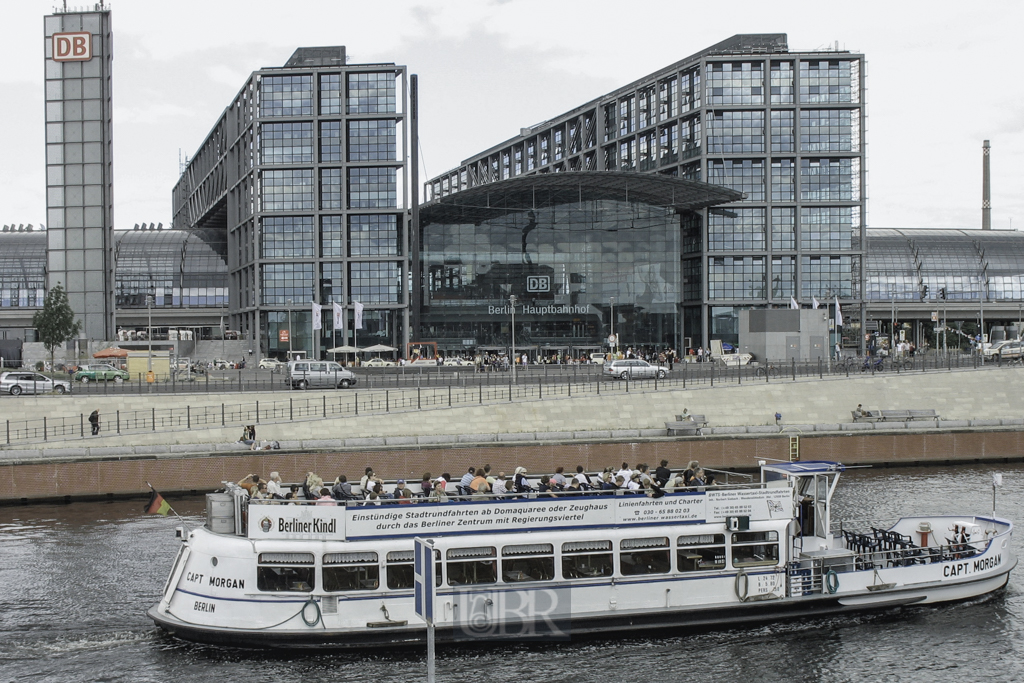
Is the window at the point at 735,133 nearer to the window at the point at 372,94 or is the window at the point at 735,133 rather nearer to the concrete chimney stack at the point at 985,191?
the window at the point at 372,94

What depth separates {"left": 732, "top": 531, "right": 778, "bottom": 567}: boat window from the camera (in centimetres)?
2152

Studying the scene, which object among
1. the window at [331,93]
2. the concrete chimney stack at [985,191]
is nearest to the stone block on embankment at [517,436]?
the window at [331,93]

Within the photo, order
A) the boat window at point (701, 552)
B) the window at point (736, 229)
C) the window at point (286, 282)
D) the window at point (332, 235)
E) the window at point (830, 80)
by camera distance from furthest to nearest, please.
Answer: the window at point (736, 229) → the window at point (830, 80) → the window at point (286, 282) → the window at point (332, 235) → the boat window at point (701, 552)

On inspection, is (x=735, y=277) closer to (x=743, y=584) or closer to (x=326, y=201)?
(x=326, y=201)

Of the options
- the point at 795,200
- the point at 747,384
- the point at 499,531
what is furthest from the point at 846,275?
the point at 499,531

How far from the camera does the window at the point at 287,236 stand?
88.1 meters

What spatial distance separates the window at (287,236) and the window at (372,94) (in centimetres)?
1152

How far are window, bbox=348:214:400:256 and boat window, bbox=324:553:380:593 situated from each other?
69.9 metres

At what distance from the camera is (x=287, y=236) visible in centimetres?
8838

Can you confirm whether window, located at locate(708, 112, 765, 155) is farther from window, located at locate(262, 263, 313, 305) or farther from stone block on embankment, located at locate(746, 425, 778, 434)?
stone block on embankment, located at locate(746, 425, 778, 434)

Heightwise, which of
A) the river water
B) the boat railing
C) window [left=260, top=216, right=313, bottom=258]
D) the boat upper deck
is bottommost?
the river water

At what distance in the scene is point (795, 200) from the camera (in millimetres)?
90812

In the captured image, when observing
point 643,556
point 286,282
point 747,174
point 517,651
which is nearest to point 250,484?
point 517,651

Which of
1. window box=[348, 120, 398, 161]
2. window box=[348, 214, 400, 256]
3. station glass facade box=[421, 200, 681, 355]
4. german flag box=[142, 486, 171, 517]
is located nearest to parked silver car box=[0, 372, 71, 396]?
german flag box=[142, 486, 171, 517]
